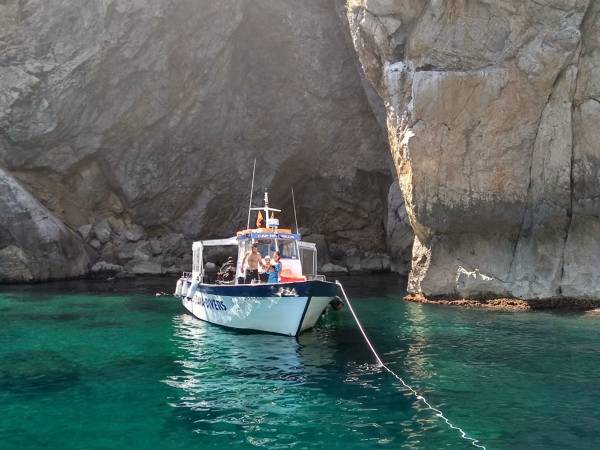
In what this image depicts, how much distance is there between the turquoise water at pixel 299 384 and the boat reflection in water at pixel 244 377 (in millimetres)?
40

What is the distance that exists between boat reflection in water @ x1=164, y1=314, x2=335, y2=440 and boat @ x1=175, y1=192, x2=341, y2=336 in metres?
0.51

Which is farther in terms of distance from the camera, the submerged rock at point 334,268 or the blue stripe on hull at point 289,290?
the submerged rock at point 334,268

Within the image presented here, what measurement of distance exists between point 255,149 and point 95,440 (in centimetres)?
Answer: 4084

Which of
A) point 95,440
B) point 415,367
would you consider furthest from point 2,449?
point 415,367

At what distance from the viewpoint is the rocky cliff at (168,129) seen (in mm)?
40781

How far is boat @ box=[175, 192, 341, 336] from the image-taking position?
17.0 m

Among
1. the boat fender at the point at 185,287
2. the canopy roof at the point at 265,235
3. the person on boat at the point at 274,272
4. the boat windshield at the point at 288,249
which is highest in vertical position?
the canopy roof at the point at 265,235

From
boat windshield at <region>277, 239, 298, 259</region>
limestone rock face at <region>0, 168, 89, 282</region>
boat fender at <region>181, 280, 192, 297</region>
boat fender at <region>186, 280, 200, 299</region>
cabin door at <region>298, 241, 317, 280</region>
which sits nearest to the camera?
boat windshield at <region>277, 239, 298, 259</region>

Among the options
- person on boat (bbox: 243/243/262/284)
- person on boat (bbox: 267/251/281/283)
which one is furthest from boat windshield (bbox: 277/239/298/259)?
person on boat (bbox: 267/251/281/283)

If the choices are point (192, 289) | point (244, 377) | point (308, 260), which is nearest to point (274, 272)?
point (308, 260)

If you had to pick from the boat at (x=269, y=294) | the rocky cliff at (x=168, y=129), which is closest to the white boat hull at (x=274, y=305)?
the boat at (x=269, y=294)

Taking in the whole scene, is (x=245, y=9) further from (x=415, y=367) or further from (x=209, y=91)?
(x=415, y=367)

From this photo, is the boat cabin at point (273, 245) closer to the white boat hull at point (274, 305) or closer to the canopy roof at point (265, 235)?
the canopy roof at point (265, 235)

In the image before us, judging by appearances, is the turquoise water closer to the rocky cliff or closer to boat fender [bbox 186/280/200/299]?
boat fender [bbox 186/280/200/299]
